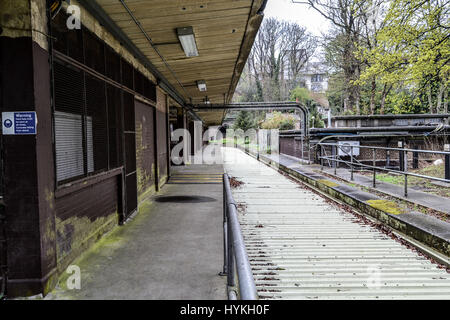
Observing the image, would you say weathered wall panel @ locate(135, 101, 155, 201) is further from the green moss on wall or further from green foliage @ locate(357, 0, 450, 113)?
green foliage @ locate(357, 0, 450, 113)

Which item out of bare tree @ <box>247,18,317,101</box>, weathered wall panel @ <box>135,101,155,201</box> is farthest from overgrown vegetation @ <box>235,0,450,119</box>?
weathered wall panel @ <box>135,101,155,201</box>

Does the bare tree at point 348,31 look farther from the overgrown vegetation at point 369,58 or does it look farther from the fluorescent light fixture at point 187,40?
the fluorescent light fixture at point 187,40

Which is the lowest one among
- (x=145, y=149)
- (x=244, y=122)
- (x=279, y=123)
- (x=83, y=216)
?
(x=83, y=216)

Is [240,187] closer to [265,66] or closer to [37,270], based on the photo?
[37,270]

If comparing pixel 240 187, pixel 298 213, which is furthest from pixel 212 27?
pixel 240 187

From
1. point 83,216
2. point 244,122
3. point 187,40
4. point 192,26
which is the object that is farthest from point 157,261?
point 244,122

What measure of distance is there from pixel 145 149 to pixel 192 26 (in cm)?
315

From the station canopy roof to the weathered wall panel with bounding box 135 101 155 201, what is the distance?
1.13 meters

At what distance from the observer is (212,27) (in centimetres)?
512

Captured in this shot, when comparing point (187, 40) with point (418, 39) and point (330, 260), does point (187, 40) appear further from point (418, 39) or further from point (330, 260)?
point (418, 39)

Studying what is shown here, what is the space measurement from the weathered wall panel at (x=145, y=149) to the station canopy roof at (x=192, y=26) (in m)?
1.13

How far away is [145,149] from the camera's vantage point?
722 cm

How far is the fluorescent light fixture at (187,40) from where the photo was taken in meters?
5.06
